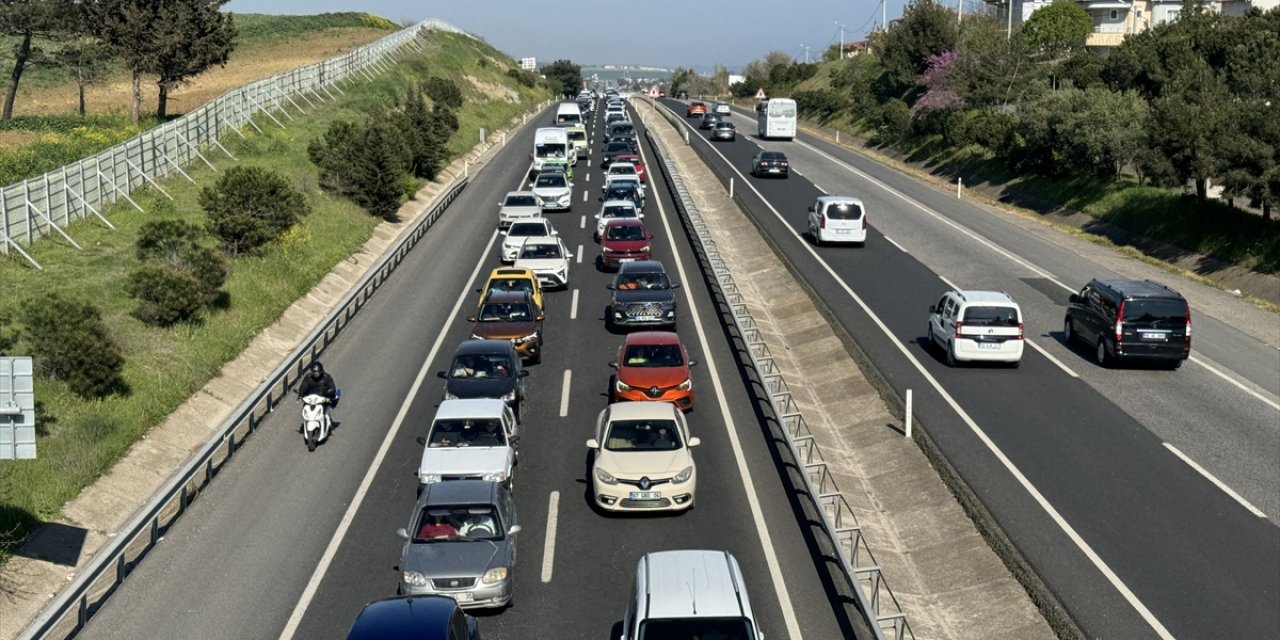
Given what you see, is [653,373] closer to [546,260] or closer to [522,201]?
[546,260]

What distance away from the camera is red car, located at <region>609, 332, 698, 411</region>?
23.9 meters

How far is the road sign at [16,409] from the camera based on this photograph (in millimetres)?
15500

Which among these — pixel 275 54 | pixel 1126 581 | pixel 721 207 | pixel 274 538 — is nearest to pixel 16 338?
pixel 274 538

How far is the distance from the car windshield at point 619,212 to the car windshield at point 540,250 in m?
7.64

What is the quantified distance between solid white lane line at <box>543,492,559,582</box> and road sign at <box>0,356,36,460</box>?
7.27 metres

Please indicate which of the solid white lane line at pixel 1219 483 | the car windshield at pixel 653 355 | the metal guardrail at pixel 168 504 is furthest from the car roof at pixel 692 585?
the solid white lane line at pixel 1219 483

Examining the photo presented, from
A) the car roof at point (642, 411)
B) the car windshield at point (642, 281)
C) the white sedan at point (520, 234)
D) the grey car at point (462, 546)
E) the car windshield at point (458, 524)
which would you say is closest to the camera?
the grey car at point (462, 546)

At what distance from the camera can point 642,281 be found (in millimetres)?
32531

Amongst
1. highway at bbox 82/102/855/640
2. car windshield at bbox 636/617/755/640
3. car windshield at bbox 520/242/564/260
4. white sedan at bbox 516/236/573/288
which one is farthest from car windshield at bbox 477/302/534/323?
car windshield at bbox 636/617/755/640

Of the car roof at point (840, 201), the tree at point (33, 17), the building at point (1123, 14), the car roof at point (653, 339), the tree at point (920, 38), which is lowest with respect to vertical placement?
the car roof at point (653, 339)

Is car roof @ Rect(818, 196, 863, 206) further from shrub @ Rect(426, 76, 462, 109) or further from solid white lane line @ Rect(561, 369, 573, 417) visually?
shrub @ Rect(426, 76, 462, 109)

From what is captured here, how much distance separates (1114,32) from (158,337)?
98.3 metres

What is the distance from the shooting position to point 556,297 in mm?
35969

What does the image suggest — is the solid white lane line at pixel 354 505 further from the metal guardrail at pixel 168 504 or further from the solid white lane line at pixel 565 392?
the solid white lane line at pixel 565 392
